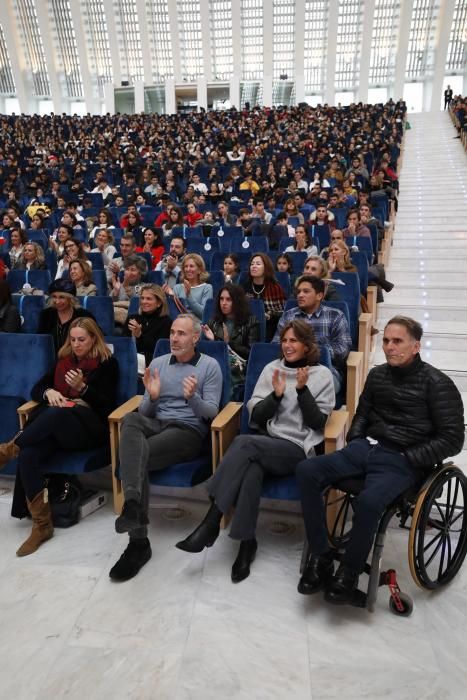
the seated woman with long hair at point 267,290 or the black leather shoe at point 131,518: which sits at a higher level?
the seated woman with long hair at point 267,290

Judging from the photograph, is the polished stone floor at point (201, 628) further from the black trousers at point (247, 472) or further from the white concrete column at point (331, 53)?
the white concrete column at point (331, 53)

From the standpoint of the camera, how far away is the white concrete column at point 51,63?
27.6 meters

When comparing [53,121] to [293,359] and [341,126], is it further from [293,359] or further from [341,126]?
[293,359]

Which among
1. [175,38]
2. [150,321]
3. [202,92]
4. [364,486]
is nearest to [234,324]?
[150,321]

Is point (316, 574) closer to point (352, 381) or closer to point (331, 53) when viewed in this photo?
point (352, 381)

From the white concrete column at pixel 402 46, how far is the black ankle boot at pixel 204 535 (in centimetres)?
2931

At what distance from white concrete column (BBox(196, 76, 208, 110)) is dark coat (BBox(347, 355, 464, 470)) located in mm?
25468

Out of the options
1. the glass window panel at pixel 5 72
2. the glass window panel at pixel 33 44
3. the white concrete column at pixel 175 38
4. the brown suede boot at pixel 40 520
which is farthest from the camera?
the glass window panel at pixel 5 72

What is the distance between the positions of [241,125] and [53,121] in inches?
248

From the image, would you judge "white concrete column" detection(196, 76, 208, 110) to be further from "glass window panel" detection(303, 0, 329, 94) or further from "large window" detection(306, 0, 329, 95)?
"glass window panel" detection(303, 0, 329, 94)

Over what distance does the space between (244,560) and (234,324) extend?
1242 mm

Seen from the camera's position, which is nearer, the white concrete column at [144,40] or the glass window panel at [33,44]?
the white concrete column at [144,40]

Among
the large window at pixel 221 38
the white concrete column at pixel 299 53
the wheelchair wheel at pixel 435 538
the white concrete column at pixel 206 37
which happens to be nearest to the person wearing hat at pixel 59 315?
the wheelchair wheel at pixel 435 538

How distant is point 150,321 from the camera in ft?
9.96
